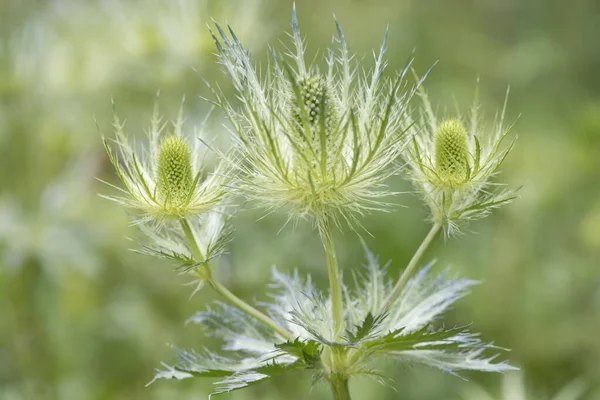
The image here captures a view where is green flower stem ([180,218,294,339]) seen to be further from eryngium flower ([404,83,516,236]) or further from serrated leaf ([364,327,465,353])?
eryngium flower ([404,83,516,236])

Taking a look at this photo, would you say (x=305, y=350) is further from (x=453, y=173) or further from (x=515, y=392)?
(x=515, y=392)

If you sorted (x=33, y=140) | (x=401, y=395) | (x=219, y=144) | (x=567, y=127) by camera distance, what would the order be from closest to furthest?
(x=401, y=395) → (x=219, y=144) → (x=33, y=140) → (x=567, y=127)

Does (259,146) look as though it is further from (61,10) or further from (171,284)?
(61,10)

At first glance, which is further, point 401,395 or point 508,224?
point 508,224

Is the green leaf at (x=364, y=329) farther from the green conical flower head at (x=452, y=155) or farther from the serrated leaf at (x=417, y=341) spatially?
the green conical flower head at (x=452, y=155)

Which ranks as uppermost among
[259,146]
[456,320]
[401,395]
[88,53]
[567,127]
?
[88,53]

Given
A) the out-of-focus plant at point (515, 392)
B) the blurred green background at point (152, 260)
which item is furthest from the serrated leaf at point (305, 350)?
the blurred green background at point (152, 260)

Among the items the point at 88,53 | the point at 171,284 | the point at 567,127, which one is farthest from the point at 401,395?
the point at 88,53

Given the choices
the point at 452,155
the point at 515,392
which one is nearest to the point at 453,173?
the point at 452,155
